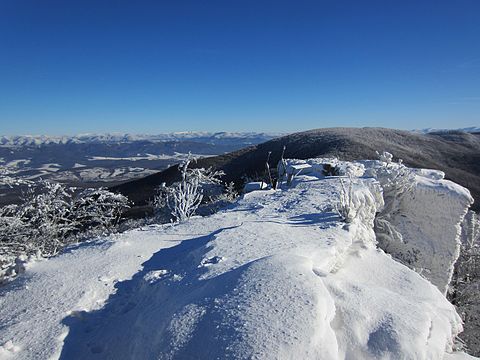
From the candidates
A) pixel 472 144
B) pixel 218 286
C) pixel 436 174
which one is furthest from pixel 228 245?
pixel 472 144

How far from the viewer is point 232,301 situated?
9.73ft

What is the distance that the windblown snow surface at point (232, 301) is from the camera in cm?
267

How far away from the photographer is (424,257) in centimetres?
716

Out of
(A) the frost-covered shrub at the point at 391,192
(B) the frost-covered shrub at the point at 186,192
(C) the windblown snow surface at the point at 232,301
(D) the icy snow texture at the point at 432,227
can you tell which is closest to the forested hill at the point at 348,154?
(B) the frost-covered shrub at the point at 186,192

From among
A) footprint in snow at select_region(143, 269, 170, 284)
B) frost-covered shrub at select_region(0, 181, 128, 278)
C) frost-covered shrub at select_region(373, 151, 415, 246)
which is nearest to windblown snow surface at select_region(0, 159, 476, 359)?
footprint in snow at select_region(143, 269, 170, 284)

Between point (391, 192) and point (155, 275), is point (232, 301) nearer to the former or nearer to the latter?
point (155, 275)

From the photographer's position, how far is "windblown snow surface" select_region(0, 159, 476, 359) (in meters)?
2.67

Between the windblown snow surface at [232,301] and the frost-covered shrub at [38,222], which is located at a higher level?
the windblown snow surface at [232,301]

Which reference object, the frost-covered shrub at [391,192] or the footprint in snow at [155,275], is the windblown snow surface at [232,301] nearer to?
the footprint in snow at [155,275]

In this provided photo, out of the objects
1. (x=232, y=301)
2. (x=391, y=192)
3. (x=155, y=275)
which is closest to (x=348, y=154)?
(x=391, y=192)

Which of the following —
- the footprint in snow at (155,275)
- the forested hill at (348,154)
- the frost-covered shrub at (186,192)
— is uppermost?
the footprint in snow at (155,275)

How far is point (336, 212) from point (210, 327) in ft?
11.0

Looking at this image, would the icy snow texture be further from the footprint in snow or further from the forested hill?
the forested hill

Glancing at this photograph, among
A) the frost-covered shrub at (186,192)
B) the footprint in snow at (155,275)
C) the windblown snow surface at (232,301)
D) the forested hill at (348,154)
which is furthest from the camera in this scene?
the forested hill at (348,154)
